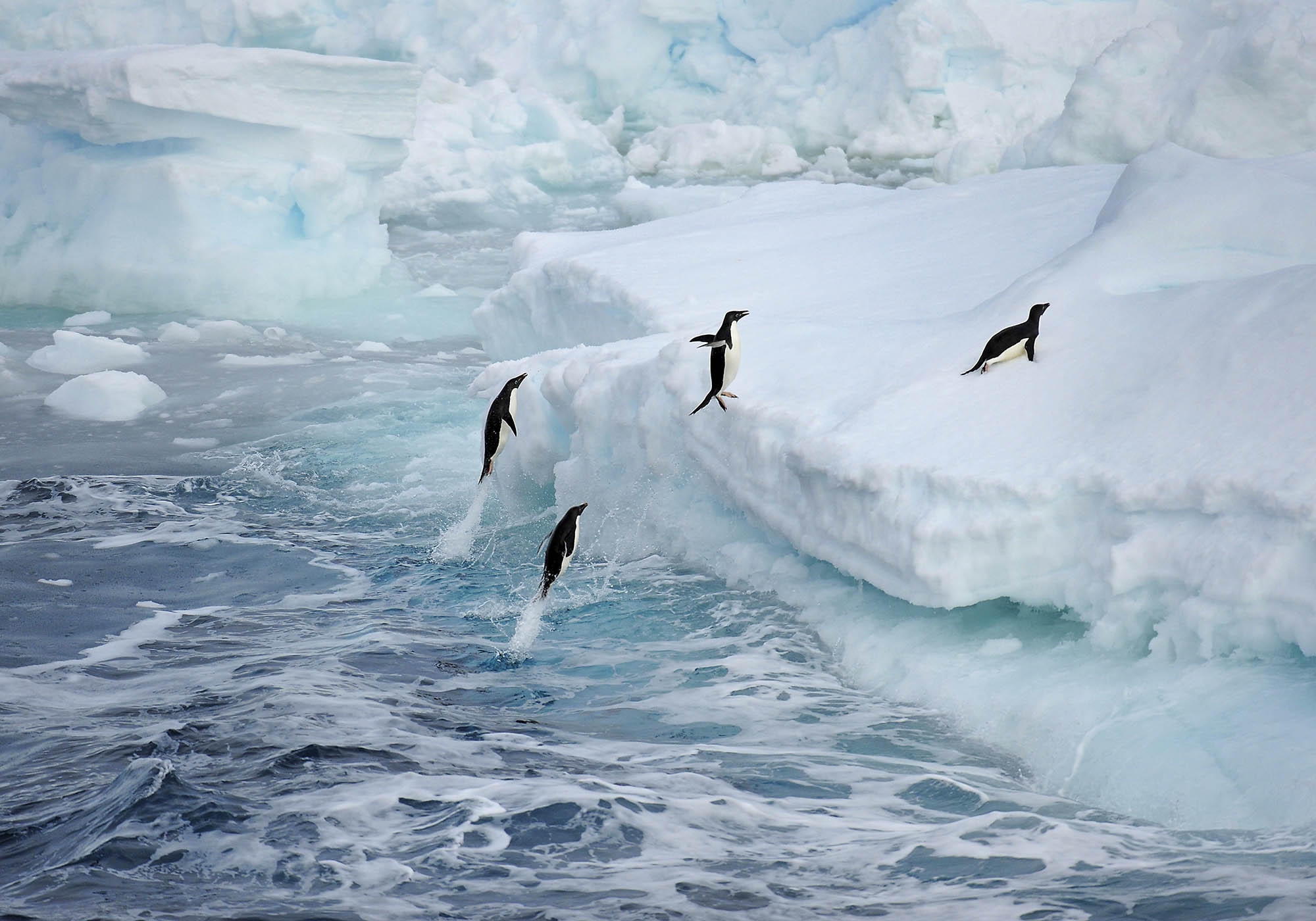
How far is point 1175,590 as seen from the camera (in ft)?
14.8

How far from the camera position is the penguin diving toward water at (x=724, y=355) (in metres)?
5.93

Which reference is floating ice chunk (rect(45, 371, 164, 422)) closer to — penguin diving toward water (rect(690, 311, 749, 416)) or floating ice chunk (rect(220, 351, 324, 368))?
floating ice chunk (rect(220, 351, 324, 368))

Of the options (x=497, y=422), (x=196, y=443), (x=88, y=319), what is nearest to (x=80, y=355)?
(x=88, y=319)

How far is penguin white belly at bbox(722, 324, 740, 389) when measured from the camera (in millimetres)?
5980

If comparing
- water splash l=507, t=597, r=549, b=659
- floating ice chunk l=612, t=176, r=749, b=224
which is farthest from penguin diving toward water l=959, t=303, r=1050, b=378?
floating ice chunk l=612, t=176, r=749, b=224

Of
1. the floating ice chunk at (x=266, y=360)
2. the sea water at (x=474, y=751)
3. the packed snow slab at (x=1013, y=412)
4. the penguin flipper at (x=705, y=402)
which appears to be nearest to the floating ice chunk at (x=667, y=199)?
the floating ice chunk at (x=266, y=360)

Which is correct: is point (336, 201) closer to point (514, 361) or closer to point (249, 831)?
point (514, 361)

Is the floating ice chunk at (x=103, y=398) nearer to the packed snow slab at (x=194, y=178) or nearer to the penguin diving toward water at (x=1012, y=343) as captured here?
the packed snow slab at (x=194, y=178)

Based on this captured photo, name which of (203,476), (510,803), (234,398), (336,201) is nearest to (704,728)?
(510,803)

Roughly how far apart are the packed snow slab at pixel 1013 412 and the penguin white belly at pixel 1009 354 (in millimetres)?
62

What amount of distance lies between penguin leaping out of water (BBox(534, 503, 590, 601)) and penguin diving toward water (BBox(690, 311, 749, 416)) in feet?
2.71

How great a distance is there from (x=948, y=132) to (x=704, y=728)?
20.6m

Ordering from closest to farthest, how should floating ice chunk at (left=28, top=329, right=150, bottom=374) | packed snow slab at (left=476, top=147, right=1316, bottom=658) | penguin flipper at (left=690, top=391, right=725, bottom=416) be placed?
packed snow slab at (left=476, top=147, right=1316, bottom=658) < penguin flipper at (left=690, top=391, right=725, bottom=416) < floating ice chunk at (left=28, top=329, right=150, bottom=374)

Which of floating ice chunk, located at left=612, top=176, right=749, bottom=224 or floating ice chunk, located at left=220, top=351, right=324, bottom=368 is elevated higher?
floating ice chunk, located at left=612, top=176, right=749, bottom=224
